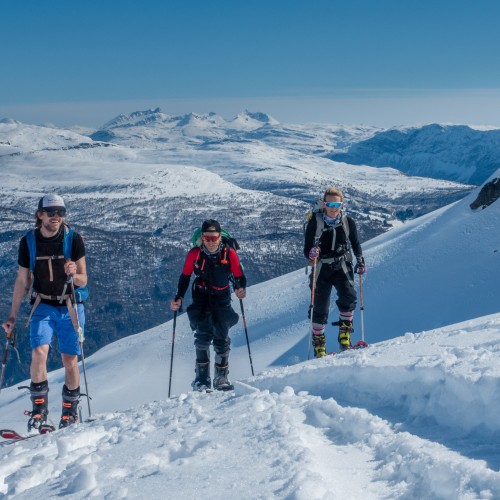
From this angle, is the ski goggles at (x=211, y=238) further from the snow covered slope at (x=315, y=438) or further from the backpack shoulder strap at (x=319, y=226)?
the snow covered slope at (x=315, y=438)

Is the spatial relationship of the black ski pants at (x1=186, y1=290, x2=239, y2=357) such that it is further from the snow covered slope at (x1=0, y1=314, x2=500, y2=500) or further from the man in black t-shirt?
the man in black t-shirt

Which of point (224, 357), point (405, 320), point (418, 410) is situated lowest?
point (405, 320)

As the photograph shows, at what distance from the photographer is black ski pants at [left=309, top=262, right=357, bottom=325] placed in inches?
423

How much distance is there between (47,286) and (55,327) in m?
0.62

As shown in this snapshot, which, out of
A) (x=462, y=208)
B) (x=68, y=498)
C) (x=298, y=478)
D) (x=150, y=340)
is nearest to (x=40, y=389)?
(x=68, y=498)

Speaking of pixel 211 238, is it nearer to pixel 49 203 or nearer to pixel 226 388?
pixel 226 388

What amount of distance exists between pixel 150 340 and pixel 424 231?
13.9 meters

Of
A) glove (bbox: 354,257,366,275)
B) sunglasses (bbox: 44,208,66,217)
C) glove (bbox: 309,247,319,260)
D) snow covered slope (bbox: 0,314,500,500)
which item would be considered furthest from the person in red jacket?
glove (bbox: 354,257,366,275)

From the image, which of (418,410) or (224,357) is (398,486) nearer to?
(418,410)

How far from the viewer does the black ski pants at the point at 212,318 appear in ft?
31.7

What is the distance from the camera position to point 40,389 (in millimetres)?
8086

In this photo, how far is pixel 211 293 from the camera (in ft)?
31.4

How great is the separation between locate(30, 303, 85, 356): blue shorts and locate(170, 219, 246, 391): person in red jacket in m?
1.90

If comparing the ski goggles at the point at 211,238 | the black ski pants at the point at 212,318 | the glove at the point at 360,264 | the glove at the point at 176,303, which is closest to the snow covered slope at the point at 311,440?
the black ski pants at the point at 212,318
